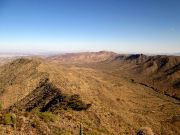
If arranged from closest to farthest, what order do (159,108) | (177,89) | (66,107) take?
1. (66,107)
2. (159,108)
3. (177,89)

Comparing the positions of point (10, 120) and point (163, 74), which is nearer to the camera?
point (10, 120)

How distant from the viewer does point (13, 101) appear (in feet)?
141

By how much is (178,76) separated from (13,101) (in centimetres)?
8391

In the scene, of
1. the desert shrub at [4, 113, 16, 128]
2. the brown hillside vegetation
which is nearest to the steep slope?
the brown hillside vegetation

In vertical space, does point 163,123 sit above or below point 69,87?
below

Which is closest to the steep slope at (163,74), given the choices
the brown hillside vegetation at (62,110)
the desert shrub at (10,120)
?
the brown hillside vegetation at (62,110)

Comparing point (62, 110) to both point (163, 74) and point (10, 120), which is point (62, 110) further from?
point (163, 74)

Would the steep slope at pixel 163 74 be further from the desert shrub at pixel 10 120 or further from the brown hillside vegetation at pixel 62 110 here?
the desert shrub at pixel 10 120

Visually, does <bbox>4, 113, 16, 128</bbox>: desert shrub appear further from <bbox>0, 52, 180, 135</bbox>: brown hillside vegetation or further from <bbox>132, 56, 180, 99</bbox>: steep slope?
<bbox>132, 56, 180, 99</bbox>: steep slope

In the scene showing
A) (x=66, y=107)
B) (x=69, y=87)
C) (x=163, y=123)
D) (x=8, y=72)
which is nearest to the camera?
(x=66, y=107)

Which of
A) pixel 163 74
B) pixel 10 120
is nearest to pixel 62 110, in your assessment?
pixel 10 120

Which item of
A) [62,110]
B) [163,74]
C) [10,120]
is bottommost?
[163,74]

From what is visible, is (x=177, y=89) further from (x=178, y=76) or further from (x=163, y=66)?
(x=163, y=66)

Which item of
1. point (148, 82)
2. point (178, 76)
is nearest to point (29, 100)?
point (148, 82)
